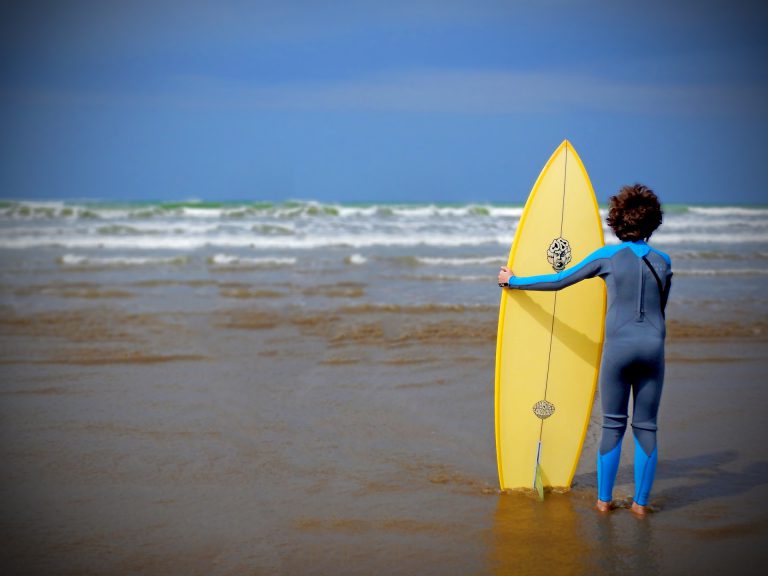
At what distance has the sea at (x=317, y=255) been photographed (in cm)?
995

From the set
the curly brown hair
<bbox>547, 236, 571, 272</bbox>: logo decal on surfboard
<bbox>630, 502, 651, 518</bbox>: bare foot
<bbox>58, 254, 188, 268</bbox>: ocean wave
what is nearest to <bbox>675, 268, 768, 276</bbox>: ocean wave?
<bbox>58, 254, 188, 268</bbox>: ocean wave

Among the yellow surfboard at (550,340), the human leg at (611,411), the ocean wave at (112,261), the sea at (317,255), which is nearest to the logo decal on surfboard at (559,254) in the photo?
the yellow surfboard at (550,340)

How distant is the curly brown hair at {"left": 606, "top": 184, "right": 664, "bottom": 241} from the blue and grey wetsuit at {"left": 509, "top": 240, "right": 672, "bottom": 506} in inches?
2.7

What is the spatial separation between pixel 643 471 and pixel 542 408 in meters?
0.61

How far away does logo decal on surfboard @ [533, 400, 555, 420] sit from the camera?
373 cm

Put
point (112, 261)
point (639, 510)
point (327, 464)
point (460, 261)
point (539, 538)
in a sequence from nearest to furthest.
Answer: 1. point (539, 538)
2. point (639, 510)
3. point (327, 464)
4. point (460, 261)
5. point (112, 261)

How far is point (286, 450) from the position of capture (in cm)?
425

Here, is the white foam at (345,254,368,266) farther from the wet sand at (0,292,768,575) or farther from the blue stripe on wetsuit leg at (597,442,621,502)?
the blue stripe on wetsuit leg at (597,442,621,502)

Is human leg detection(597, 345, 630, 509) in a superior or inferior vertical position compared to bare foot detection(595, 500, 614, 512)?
superior

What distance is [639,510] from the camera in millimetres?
3375

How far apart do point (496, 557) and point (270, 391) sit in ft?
9.30

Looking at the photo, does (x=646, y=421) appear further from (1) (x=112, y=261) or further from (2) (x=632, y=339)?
(1) (x=112, y=261)

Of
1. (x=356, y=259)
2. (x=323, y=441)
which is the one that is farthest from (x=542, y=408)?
(x=356, y=259)

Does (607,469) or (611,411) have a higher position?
(611,411)
